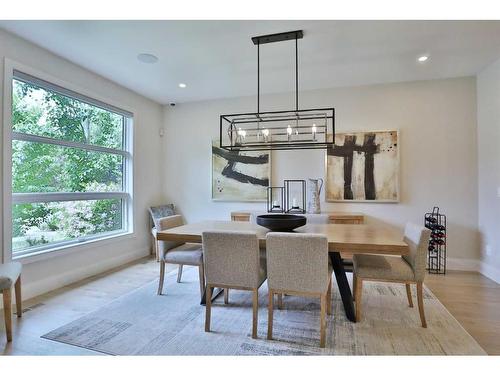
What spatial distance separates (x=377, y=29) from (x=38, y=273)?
4149 millimetres

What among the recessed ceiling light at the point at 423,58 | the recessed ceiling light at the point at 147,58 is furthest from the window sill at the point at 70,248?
the recessed ceiling light at the point at 423,58

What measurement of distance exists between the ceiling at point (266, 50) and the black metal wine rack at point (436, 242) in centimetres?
189

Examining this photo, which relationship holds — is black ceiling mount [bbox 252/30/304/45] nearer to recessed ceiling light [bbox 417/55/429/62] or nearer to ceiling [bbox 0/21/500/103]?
ceiling [bbox 0/21/500/103]

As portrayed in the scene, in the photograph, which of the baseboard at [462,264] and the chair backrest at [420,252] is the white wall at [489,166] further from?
the chair backrest at [420,252]

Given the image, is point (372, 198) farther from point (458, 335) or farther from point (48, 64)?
point (48, 64)

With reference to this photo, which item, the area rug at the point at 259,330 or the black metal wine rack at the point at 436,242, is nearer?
the area rug at the point at 259,330

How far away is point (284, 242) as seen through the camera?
1938mm

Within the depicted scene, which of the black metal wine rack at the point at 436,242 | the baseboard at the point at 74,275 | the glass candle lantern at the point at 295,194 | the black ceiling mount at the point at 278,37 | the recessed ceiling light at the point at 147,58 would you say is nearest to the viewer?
the black ceiling mount at the point at 278,37

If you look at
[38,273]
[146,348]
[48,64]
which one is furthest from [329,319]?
[48,64]

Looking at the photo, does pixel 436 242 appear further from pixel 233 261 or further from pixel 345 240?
pixel 233 261

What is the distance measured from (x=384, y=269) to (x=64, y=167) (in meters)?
3.54

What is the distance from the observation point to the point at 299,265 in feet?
6.40

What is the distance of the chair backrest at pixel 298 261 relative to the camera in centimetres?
190

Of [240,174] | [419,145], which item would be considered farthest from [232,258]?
[419,145]
